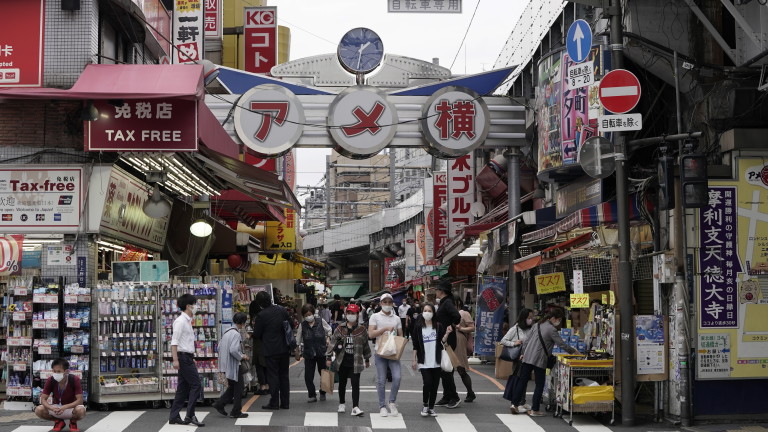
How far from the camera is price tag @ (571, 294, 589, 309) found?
16578 mm

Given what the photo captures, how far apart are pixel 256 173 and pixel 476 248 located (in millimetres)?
11276

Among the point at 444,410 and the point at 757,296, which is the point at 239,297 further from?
the point at 757,296

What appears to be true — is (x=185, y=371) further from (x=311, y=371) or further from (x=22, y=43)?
(x=22, y=43)

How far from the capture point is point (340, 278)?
100m

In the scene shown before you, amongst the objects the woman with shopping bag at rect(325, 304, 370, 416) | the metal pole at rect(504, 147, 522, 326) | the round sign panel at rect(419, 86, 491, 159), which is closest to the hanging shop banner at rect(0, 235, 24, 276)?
the woman with shopping bag at rect(325, 304, 370, 416)

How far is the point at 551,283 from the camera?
19.4 metres

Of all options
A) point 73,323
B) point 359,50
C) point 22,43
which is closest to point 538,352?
point 73,323

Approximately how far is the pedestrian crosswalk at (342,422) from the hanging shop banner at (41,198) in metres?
3.09

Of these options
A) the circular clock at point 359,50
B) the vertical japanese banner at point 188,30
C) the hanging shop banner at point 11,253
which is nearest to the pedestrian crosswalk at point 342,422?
the hanging shop banner at point 11,253

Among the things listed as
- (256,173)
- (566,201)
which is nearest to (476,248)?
(566,201)

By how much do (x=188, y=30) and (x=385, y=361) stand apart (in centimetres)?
1260

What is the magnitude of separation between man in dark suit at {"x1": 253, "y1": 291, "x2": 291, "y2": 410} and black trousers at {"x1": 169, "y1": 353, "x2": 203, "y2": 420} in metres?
1.96

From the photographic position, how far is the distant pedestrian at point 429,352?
14719 millimetres

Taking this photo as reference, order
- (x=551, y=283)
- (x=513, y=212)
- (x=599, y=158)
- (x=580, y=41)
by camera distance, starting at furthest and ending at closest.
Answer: (x=513, y=212), (x=551, y=283), (x=580, y=41), (x=599, y=158)
